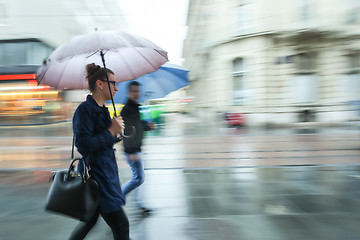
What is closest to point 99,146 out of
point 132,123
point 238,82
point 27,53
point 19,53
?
point 132,123

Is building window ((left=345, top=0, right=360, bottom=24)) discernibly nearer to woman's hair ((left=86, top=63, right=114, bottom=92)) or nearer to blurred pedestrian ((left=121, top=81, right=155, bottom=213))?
blurred pedestrian ((left=121, top=81, right=155, bottom=213))

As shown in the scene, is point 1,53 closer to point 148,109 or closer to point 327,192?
point 148,109

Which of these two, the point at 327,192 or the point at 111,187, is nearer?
the point at 111,187

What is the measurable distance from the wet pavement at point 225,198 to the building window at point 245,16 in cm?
1163

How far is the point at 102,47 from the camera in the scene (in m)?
2.33

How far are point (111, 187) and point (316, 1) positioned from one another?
704 inches

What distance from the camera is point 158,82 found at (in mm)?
4305

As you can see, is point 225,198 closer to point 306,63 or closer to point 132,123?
point 132,123

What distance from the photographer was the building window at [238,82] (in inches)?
728

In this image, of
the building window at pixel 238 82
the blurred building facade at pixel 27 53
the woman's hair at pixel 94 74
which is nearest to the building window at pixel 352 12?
the building window at pixel 238 82

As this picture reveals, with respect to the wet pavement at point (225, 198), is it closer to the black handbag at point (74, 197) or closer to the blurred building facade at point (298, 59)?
the black handbag at point (74, 197)

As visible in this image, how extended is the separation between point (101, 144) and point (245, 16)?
701 inches

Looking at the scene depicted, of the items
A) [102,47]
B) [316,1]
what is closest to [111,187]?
[102,47]

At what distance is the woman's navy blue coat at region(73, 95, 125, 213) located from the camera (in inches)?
84.2
